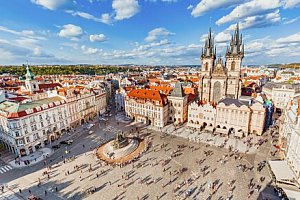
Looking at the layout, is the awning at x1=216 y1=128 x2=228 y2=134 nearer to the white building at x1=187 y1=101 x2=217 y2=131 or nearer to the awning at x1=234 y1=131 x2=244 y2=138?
the white building at x1=187 y1=101 x2=217 y2=131

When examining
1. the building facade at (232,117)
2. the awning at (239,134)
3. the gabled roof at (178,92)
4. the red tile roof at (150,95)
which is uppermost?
the gabled roof at (178,92)

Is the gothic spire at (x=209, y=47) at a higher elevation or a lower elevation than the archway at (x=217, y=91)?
higher

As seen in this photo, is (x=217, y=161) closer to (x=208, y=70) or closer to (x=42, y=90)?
(x=208, y=70)

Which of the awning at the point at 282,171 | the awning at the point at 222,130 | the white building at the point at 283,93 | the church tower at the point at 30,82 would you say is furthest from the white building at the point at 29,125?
the white building at the point at 283,93

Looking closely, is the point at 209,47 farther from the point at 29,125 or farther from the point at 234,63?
the point at 29,125

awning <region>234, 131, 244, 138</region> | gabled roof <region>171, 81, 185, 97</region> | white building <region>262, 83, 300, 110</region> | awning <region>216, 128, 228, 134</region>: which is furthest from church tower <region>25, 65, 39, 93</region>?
white building <region>262, 83, 300, 110</region>

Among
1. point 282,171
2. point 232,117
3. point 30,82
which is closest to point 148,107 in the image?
point 232,117

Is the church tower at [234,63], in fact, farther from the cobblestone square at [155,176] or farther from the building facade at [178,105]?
the cobblestone square at [155,176]

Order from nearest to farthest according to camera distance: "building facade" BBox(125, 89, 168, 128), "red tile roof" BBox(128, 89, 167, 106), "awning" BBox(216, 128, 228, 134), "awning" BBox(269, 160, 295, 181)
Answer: "awning" BBox(269, 160, 295, 181)
"awning" BBox(216, 128, 228, 134)
"building facade" BBox(125, 89, 168, 128)
"red tile roof" BBox(128, 89, 167, 106)
